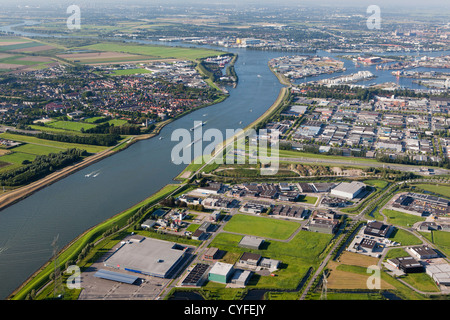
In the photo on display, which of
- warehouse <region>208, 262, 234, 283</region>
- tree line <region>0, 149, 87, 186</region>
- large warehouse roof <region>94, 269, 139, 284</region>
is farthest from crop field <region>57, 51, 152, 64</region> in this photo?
warehouse <region>208, 262, 234, 283</region>

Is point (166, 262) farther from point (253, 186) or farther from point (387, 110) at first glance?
point (387, 110)

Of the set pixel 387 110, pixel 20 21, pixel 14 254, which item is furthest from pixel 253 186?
pixel 20 21

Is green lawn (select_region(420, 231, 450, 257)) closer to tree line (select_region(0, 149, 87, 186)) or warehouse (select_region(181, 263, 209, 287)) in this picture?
warehouse (select_region(181, 263, 209, 287))

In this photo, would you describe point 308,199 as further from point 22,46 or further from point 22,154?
point 22,46

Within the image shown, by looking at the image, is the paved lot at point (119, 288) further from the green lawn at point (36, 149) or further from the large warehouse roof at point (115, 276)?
the green lawn at point (36, 149)

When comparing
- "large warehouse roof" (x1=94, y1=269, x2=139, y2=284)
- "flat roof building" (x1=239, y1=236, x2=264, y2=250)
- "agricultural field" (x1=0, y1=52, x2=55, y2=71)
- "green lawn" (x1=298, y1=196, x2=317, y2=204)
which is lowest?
"large warehouse roof" (x1=94, y1=269, x2=139, y2=284)

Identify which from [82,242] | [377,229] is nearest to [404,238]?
[377,229]

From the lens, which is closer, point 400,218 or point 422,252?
point 422,252
